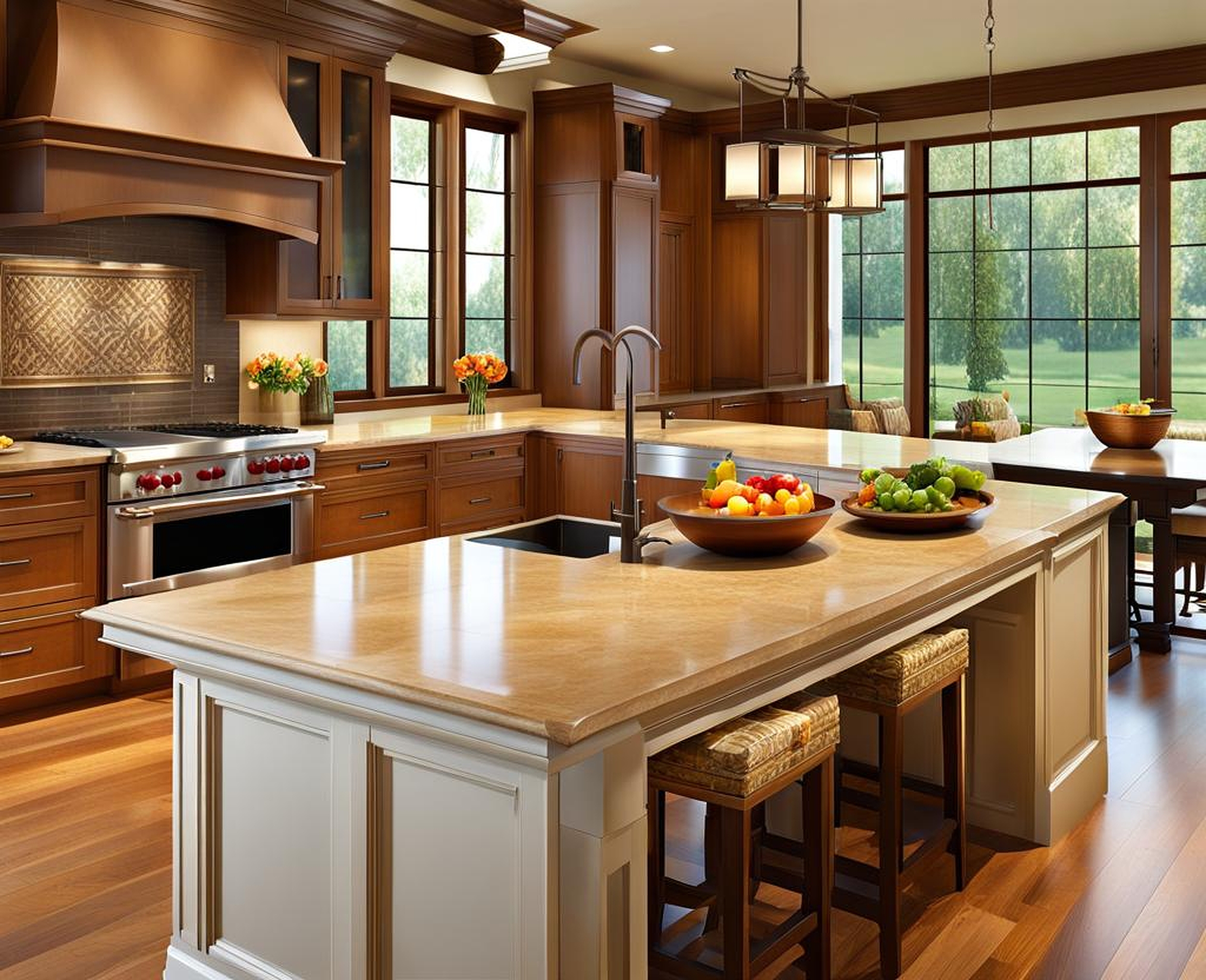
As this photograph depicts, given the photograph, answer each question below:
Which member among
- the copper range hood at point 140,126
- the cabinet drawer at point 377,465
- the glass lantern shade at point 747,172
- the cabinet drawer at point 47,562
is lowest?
the cabinet drawer at point 47,562

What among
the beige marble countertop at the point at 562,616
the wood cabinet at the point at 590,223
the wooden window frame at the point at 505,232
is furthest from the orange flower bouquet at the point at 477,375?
the beige marble countertop at the point at 562,616

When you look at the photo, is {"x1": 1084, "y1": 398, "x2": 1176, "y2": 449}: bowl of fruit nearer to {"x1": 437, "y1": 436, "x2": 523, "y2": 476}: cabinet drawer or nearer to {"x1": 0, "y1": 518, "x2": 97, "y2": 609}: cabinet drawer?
{"x1": 437, "y1": 436, "x2": 523, "y2": 476}: cabinet drawer

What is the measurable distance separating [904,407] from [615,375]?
2.64 meters

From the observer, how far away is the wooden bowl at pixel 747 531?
9.11 feet

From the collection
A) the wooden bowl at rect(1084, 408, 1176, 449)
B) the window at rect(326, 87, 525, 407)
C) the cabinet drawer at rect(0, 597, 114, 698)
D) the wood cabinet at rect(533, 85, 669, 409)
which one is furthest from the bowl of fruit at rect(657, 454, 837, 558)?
the wood cabinet at rect(533, 85, 669, 409)

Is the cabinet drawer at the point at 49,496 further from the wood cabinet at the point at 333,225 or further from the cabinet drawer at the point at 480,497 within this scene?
the cabinet drawer at the point at 480,497

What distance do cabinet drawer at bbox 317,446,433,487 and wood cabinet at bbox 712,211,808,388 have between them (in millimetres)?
3524

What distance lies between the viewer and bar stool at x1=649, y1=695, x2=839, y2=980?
6.95 ft

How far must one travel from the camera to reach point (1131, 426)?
5.36 meters

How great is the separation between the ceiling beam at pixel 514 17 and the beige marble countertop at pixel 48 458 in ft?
9.38

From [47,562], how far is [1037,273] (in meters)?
6.53

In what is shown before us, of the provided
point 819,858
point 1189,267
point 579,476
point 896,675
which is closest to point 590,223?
point 579,476

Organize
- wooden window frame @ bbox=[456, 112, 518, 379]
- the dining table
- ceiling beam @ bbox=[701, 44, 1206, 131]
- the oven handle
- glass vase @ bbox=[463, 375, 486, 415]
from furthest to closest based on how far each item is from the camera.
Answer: ceiling beam @ bbox=[701, 44, 1206, 131] < wooden window frame @ bbox=[456, 112, 518, 379] < glass vase @ bbox=[463, 375, 486, 415] < the dining table < the oven handle

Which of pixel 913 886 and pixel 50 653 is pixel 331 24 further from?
pixel 913 886
